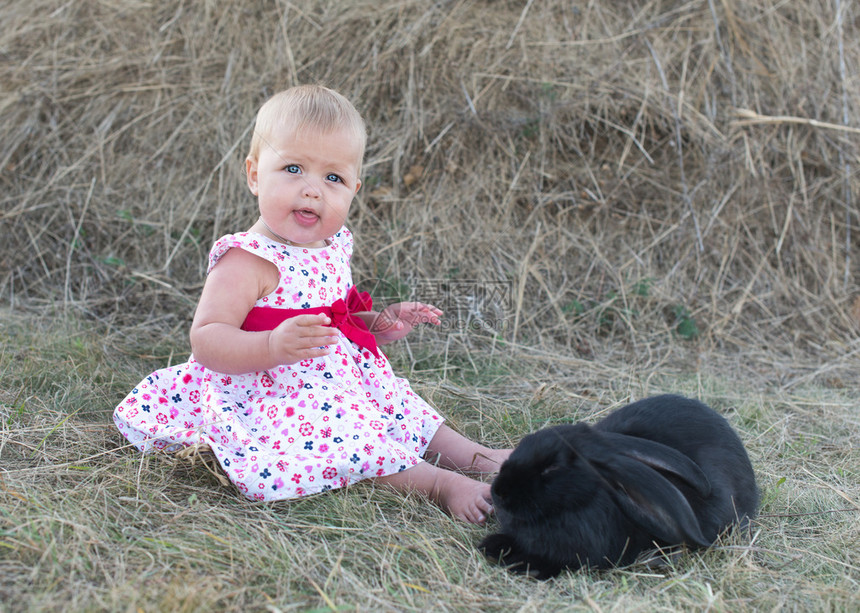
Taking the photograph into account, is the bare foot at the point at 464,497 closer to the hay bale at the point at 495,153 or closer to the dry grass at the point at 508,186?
the dry grass at the point at 508,186

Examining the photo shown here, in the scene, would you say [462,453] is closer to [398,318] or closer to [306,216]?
[398,318]

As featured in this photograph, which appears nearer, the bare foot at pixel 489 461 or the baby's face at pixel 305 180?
the baby's face at pixel 305 180

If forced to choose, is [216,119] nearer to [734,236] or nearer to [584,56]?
[584,56]

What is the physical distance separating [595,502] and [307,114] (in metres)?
1.31

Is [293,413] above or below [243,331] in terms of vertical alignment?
below

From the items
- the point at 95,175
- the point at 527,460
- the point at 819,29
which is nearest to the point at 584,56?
the point at 819,29

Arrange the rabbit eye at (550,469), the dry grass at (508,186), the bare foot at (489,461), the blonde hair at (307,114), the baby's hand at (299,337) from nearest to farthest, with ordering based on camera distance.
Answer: the rabbit eye at (550,469) → the baby's hand at (299,337) → the blonde hair at (307,114) → the bare foot at (489,461) → the dry grass at (508,186)

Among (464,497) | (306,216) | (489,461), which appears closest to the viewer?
(464,497)

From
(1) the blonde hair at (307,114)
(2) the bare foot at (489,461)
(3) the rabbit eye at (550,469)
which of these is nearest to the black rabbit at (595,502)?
(3) the rabbit eye at (550,469)

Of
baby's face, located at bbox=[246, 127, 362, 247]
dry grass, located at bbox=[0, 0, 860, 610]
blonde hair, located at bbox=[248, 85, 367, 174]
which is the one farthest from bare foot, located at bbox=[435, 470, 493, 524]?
blonde hair, located at bbox=[248, 85, 367, 174]

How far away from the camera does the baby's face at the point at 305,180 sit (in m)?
2.07

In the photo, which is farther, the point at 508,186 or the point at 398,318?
the point at 508,186

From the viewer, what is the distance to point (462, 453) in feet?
7.62

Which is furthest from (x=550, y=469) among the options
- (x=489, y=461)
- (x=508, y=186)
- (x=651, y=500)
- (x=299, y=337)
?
(x=508, y=186)
